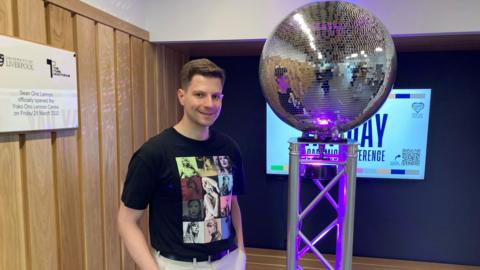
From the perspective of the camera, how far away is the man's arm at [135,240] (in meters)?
1.16

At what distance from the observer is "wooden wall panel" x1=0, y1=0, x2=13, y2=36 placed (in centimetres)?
113

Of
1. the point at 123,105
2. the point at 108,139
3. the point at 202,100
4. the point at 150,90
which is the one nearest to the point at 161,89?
the point at 150,90

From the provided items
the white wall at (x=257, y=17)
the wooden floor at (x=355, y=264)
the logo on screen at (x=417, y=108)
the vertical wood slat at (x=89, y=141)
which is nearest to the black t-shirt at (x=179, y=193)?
the vertical wood slat at (x=89, y=141)

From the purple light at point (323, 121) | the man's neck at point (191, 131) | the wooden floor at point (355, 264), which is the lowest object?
the wooden floor at point (355, 264)

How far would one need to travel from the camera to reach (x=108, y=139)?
1.80 meters

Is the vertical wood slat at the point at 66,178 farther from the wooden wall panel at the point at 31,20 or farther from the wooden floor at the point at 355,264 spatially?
the wooden floor at the point at 355,264

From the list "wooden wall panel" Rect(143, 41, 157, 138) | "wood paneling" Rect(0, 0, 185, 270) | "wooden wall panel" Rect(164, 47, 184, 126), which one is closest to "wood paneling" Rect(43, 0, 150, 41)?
"wood paneling" Rect(0, 0, 185, 270)

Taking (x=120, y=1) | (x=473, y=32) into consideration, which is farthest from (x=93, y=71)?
(x=473, y=32)

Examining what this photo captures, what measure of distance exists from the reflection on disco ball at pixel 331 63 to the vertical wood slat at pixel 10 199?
953 millimetres

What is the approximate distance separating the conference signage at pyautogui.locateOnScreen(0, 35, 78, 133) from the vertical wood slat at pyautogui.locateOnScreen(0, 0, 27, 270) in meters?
0.06

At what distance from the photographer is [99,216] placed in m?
1.71

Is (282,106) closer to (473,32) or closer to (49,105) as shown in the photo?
(49,105)

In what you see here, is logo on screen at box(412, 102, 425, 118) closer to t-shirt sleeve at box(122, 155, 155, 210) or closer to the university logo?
the university logo

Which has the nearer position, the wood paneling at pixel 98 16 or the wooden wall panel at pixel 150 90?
the wood paneling at pixel 98 16
